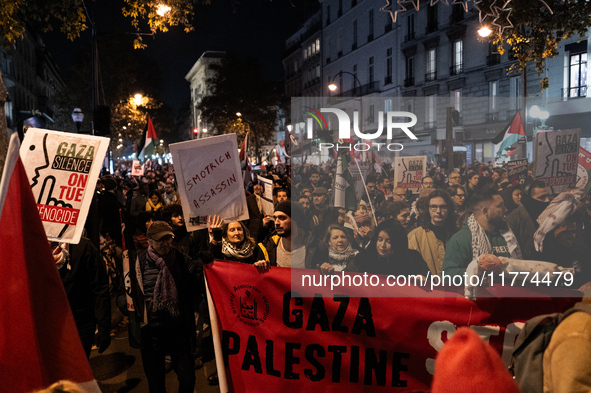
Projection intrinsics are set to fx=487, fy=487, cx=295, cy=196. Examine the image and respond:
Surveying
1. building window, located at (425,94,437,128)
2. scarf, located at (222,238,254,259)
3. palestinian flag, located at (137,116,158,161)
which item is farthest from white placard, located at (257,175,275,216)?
building window, located at (425,94,437,128)

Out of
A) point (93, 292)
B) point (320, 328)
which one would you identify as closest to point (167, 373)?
point (93, 292)

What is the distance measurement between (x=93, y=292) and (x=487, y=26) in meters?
8.37

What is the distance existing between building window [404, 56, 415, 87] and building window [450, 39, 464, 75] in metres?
3.95

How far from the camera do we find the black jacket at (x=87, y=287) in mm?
4082

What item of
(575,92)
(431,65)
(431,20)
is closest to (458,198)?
(575,92)

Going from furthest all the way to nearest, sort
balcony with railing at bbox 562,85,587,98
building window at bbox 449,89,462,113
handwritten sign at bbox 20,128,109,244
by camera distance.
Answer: building window at bbox 449,89,462,113 < balcony with railing at bbox 562,85,587,98 < handwritten sign at bbox 20,128,109,244

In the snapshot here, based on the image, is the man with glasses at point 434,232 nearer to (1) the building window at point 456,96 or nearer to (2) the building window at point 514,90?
(2) the building window at point 514,90

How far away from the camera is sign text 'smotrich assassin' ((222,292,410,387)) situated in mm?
3389

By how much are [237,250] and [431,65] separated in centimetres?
3457

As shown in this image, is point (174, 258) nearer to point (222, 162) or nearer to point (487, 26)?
point (222, 162)

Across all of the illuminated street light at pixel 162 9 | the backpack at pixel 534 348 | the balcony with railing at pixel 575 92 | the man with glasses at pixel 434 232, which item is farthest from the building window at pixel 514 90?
the backpack at pixel 534 348

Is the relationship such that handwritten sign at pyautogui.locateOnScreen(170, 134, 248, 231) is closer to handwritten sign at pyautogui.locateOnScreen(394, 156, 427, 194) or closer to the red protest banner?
the red protest banner

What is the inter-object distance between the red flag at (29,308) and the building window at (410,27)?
128 ft

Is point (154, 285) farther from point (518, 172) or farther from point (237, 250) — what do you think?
point (518, 172)
